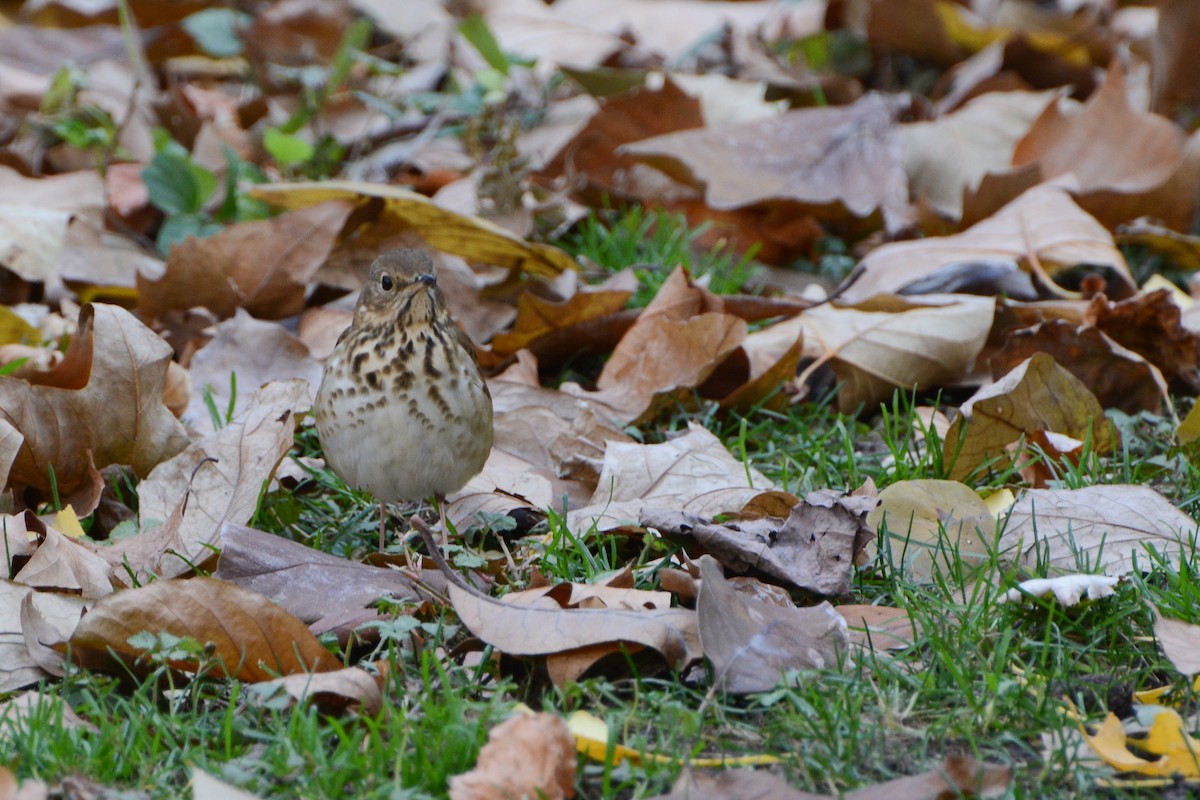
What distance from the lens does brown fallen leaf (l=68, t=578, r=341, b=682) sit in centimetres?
303

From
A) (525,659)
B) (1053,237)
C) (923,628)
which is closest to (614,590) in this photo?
(525,659)

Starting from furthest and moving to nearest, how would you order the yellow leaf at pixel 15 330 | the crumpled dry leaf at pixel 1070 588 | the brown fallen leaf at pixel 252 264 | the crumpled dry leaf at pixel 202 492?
1. the brown fallen leaf at pixel 252 264
2. the yellow leaf at pixel 15 330
3. the crumpled dry leaf at pixel 202 492
4. the crumpled dry leaf at pixel 1070 588

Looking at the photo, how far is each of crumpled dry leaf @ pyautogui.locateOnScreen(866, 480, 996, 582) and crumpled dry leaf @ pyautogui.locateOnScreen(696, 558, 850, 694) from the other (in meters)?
0.41

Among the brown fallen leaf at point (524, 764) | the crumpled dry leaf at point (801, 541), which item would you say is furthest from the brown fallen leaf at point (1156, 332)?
the brown fallen leaf at point (524, 764)

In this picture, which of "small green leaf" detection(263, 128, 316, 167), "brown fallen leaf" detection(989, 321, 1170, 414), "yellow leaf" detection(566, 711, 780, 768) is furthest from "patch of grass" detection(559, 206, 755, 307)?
"yellow leaf" detection(566, 711, 780, 768)

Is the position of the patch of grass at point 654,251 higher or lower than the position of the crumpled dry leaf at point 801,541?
lower

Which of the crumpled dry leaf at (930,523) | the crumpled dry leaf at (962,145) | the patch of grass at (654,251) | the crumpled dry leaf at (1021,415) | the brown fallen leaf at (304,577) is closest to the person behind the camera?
the brown fallen leaf at (304,577)

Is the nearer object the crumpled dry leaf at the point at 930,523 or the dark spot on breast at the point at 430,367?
the crumpled dry leaf at the point at 930,523

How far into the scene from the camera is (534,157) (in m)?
6.67

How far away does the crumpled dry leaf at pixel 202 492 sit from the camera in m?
3.63

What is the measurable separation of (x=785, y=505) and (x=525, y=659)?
0.99m

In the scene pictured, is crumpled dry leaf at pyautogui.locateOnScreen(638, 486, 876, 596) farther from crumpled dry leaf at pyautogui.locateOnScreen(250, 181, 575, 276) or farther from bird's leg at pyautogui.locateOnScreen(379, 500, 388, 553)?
crumpled dry leaf at pyautogui.locateOnScreen(250, 181, 575, 276)

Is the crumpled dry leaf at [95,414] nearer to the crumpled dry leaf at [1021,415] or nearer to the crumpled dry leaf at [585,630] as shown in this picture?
the crumpled dry leaf at [585,630]

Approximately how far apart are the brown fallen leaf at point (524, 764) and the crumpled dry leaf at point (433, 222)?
110 inches
